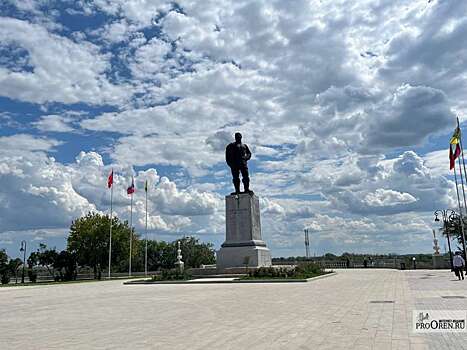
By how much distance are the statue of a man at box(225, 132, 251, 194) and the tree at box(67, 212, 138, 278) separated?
22.0 meters

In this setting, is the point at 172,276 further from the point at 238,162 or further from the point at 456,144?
the point at 456,144

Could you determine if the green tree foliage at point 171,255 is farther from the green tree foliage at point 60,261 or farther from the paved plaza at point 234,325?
the paved plaza at point 234,325

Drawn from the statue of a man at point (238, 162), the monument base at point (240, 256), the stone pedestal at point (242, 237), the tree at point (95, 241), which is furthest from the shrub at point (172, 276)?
the tree at point (95, 241)

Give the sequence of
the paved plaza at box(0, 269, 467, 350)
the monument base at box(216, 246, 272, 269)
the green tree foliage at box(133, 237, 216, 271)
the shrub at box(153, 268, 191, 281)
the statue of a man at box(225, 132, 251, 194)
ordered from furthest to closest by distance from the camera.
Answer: the green tree foliage at box(133, 237, 216, 271), the statue of a man at box(225, 132, 251, 194), the monument base at box(216, 246, 272, 269), the shrub at box(153, 268, 191, 281), the paved plaza at box(0, 269, 467, 350)

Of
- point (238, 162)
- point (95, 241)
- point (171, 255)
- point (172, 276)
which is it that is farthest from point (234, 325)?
point (171, 255)

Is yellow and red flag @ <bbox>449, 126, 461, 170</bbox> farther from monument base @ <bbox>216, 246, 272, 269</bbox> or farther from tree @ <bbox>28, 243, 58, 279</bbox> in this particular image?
tree @ <bbox>28, 243, 58, 279</bbox>

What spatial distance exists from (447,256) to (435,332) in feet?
138

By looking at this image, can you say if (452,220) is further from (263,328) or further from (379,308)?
(263,328)

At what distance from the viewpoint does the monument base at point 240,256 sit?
3650 cm

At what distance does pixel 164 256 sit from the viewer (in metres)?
79.1

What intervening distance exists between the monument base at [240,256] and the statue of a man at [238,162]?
5.31 metres

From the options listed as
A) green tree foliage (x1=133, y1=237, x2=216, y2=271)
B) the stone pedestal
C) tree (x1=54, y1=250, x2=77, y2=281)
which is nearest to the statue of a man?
the stone pedestal

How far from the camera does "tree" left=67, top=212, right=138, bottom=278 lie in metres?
55.0

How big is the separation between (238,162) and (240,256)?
27.6 feet
